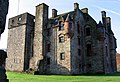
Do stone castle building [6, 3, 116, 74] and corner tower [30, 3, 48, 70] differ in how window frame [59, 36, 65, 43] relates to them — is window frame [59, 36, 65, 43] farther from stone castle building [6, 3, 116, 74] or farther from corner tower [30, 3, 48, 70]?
corner tower [30, 3, 48, 70]

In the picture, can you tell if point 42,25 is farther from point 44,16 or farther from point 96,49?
point 96,49

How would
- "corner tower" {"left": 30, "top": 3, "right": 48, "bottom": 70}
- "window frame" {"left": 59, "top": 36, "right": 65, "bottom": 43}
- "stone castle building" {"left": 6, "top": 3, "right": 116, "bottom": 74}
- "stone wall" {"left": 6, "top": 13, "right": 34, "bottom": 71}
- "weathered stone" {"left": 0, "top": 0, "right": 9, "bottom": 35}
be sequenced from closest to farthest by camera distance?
"weathered stone" {"left": 0, "top": 0, "right": 9, "bottom": 35} → "stone castle building" {"left": 6, "top": 3, "right": 116, "bottom": 74} → "window frame" {"left": 59, "top": 36, "right": 65, "bottom": 43} → "corner tower" {"left": 30, "top": 3, "right": 48, "bottom": 70} → "stone wall" {"left": 6, "top": 13, "right": 34, "bottom": 71}

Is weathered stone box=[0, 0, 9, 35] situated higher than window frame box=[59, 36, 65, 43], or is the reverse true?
window frame box=[59, 36, 65, 43]

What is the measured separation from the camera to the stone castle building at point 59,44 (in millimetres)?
32125

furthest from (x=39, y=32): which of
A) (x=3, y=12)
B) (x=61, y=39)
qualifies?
(x=3, y=12)

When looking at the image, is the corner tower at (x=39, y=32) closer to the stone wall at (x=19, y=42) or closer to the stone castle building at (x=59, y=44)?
the stone castle building at (x=59, y=44)

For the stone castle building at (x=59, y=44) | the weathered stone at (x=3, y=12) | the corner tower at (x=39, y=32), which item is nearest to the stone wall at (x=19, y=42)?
the stone castle building at (x=59, y=44)

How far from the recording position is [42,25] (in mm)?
35500

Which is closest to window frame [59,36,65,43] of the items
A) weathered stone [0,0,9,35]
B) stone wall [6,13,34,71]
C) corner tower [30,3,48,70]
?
corner tower [30,3,48,70]

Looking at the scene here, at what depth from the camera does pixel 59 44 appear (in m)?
33.0

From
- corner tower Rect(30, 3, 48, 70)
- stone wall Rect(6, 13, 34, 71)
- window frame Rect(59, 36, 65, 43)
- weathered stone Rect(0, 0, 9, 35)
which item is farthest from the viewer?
stone wall Rect(6, 13, 34, 71)

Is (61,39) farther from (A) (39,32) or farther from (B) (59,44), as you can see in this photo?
(A) (39,32)

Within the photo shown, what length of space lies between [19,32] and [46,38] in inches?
273

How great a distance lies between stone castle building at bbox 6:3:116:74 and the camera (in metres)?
32.1
